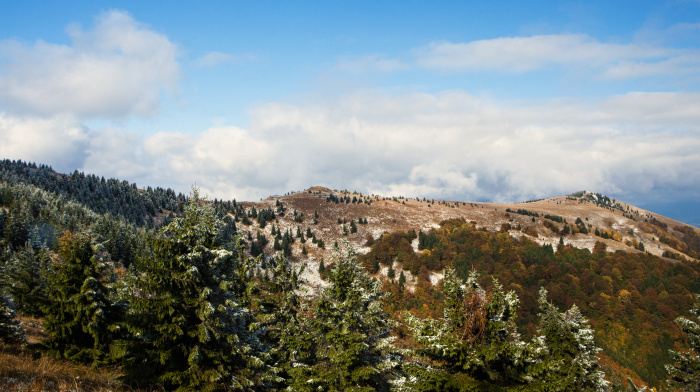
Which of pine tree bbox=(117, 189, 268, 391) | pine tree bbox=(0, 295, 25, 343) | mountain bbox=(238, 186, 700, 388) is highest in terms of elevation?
pine tree bbox=(117, 189, 268, 391)

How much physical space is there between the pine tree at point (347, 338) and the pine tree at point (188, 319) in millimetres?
4270

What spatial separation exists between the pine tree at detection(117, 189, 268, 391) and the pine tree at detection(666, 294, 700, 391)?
34.1 m

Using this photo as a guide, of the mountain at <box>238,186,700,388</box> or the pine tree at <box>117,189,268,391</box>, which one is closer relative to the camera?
the pine tree at <box>117,189,268,391</box>

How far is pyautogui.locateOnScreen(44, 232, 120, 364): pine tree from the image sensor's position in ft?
73.3

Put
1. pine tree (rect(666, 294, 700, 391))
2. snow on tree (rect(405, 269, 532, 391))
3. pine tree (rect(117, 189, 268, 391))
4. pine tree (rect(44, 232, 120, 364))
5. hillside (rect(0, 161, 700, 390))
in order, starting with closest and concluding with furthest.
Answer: snow on tree (rect(405, 269, 532, 391))
pine tree (rect(117, 189, 268, 391))
pine tree (rect(44, 232, 120, 364))
pine tree (rect(666, 294, 700, 391))
hillside (rect(0, 161, 700, 390))

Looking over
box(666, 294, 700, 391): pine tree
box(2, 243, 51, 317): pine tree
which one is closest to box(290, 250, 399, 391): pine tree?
box(666, 294, 700, 391): pine tree

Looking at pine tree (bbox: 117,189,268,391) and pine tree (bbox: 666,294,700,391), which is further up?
pine tree (bbox: 117,189,268,391)

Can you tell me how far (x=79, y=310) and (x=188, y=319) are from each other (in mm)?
12316

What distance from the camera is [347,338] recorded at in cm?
1900

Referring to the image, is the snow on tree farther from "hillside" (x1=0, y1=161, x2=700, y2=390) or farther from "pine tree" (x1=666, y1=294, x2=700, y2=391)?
"hillside" (x1=0, y1=161, x2=700, y2=390)

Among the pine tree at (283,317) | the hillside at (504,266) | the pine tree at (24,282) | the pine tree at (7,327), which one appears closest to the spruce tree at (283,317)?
the pine tree at (283,317)

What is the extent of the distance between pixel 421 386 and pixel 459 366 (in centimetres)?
186

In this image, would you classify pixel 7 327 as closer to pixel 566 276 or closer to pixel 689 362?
pixel 689 362

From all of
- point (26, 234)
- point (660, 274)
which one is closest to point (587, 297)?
point (660, 274)
